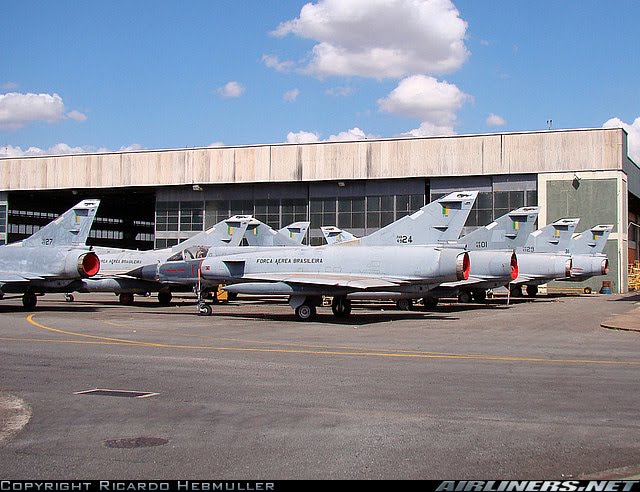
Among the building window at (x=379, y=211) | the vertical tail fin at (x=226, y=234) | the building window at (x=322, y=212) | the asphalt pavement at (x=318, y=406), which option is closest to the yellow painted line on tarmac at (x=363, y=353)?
the asphalt pavement at (x=318, y=406)

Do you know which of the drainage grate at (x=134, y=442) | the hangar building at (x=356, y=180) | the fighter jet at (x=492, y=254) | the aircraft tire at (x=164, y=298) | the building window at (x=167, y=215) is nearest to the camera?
the drainage grate at (x=134, y=442)

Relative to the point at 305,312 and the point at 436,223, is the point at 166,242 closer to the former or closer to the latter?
the point at 305,312

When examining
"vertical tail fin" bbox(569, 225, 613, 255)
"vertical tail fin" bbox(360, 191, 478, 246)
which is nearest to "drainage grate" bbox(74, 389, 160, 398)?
"vertical tail fin" bbox(360, 191, 478, 246)

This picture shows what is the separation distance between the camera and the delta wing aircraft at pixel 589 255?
45.7m

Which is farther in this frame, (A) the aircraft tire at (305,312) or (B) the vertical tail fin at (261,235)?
(B) the vertical tail fin at (261,235)

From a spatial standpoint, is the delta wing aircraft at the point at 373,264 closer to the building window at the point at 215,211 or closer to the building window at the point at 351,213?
the building window at the point at 351,213

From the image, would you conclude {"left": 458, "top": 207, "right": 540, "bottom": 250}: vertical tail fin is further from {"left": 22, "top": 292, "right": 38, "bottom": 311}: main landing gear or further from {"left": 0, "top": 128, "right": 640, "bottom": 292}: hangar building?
{"left": 22, "top": 292, "right": 38, "bottom": 311}: main landing gear

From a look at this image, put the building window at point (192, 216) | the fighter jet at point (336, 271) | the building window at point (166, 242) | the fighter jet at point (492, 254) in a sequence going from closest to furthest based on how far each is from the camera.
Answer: the fighter jet at point (336, 271), the fighter jet at point (492, 254), the building window at point (192, 216), the building window at point (166, 242)

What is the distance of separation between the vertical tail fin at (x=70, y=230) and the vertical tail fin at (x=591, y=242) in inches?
1287

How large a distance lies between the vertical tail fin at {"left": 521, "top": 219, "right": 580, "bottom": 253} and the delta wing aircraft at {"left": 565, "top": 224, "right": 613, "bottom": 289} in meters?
1.59

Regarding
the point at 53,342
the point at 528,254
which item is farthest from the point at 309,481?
the point at 528,254

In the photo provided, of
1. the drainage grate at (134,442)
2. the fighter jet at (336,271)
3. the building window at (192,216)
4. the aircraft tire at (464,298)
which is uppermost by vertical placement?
the building window at (192,216)

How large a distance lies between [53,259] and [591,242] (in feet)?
116

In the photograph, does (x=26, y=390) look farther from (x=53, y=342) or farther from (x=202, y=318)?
(x=202, y=318)
